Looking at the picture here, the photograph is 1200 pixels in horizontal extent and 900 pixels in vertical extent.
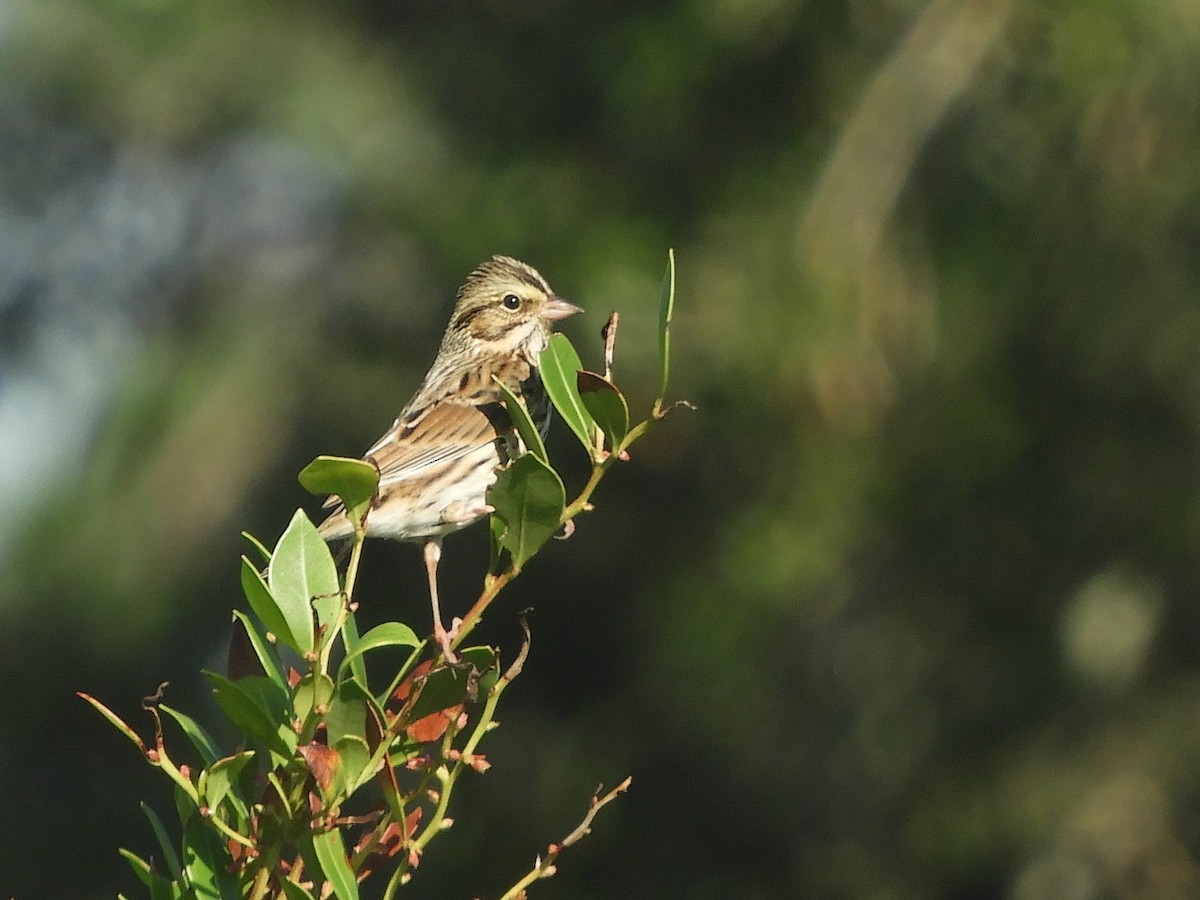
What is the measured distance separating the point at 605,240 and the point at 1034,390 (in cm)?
A: 201

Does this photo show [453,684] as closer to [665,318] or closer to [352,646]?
[352,646]

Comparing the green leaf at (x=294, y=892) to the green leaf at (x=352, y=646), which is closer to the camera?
the green leaf at (x=294, y=892)

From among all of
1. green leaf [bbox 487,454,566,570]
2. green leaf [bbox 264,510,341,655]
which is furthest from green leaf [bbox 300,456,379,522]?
green leaf [bbox 487,454,566,570]

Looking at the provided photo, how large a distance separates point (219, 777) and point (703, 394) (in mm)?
6350

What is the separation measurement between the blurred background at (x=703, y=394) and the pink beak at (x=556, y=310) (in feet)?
11.1

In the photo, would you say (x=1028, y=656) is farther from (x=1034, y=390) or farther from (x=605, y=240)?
(x=605, y=240)

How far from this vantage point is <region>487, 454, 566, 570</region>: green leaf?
7.93 feet

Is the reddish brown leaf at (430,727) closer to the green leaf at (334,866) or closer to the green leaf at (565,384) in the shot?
the green leaf at (334,866)

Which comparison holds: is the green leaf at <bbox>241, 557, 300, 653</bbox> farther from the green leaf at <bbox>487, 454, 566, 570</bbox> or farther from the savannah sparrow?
the savannah sparrow

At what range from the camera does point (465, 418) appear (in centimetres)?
412

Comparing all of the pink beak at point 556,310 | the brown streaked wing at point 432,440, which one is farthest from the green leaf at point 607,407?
the pink beak at point 556,310

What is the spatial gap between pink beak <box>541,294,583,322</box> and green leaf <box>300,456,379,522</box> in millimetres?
1924

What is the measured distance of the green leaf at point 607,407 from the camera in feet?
7.96

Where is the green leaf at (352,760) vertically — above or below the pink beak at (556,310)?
below
